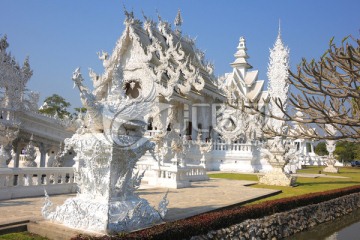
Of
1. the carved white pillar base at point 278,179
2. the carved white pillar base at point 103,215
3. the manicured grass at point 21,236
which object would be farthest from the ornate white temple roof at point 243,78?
the manicured grass at point 21,236

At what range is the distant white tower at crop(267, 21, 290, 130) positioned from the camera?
2239 cm

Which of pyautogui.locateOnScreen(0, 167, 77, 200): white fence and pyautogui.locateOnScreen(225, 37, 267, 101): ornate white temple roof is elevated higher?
pyautogui.locateOnScreen(225, 37, 267, 101): ornate white temple roof

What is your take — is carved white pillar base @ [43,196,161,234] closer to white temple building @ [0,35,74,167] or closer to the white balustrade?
white temple building @ [0,35,74,167]

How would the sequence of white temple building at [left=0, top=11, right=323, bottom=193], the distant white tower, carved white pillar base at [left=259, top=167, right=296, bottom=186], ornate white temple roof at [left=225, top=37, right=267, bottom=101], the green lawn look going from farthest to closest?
ornate white temple roof at [left=225, top=37, right=267, bottom=101], the distant white tower, white temple building at [left=0, top=11, right=323, bottom=193], carved white pillar base at [left=259, top=167, right=296, bottom=186], the green lawn

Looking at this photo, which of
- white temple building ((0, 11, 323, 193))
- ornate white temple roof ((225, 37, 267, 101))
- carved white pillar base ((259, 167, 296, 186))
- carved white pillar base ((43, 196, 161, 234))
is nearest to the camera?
carved white pillar base ((43, 196, 161, 234))

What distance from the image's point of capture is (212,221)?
22.2ft

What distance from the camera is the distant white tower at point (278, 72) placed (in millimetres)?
22391

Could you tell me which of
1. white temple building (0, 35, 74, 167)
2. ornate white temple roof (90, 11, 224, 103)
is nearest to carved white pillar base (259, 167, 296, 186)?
ornate white temple roof (90, 11, 224, 103)

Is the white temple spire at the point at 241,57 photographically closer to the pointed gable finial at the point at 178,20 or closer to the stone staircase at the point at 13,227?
the pointed gable finial at the point at 178,20

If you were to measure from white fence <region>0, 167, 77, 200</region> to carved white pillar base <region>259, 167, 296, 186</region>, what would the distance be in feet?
26.8

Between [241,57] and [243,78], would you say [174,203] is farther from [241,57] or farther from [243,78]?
[241,57]

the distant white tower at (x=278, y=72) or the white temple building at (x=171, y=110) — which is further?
the distant white tower at (x=278, y=72)

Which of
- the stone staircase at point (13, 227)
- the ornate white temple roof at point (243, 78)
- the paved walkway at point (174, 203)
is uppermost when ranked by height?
the ornate white temple roof at point (243, 78)

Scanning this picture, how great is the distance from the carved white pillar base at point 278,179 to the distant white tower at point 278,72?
22.2 feet
